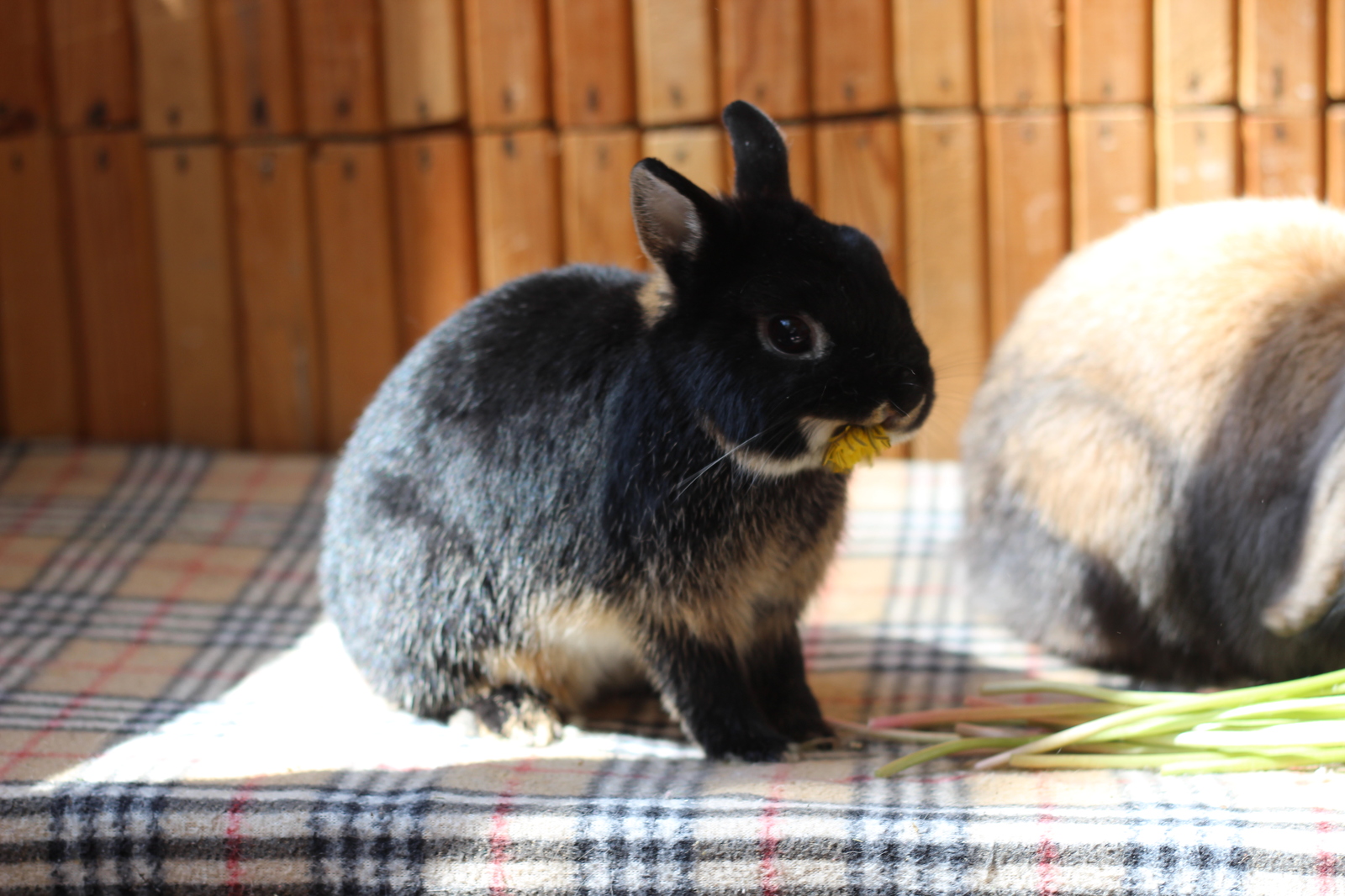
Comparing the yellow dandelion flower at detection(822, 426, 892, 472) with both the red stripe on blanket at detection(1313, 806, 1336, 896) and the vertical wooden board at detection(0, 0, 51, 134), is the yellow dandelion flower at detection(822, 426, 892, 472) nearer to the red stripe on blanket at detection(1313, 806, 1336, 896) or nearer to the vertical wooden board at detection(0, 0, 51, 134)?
the red stripe on blanket at detection(1313, 806, 1336, 896)

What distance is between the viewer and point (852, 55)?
136 inches

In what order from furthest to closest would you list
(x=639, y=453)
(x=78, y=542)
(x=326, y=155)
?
(x=326, y=155)
(x=78, y=542)
(x=639, y=453)

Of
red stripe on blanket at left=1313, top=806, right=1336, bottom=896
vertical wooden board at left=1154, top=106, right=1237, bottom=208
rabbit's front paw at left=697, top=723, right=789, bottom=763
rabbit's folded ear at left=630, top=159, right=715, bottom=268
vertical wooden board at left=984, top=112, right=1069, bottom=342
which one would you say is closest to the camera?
red stripe on blanket at left=1313, top=806, right=1336, bottom=896

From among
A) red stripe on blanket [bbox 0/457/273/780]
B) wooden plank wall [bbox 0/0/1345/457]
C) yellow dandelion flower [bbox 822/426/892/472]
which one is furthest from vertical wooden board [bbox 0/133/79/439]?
yellow dandelion flower [bbox 822/426/892/472]

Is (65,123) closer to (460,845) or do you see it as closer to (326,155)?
(326,155)

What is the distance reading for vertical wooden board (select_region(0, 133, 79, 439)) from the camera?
12.3ft

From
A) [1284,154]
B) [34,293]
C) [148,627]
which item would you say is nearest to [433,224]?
[34,293]

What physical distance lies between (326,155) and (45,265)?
865mm

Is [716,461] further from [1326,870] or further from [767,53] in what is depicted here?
[767,53]

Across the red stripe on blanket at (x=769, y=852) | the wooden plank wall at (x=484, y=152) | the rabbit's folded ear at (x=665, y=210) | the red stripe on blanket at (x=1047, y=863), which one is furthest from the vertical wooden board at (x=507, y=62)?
the red stripe on blanket at (x=1047, y=863)

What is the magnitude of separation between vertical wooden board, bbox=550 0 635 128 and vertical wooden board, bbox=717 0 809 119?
252mm

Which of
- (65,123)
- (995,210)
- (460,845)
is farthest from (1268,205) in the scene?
(65,123)

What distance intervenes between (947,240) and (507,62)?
4.01 ft

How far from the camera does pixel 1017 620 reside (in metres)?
2.83
